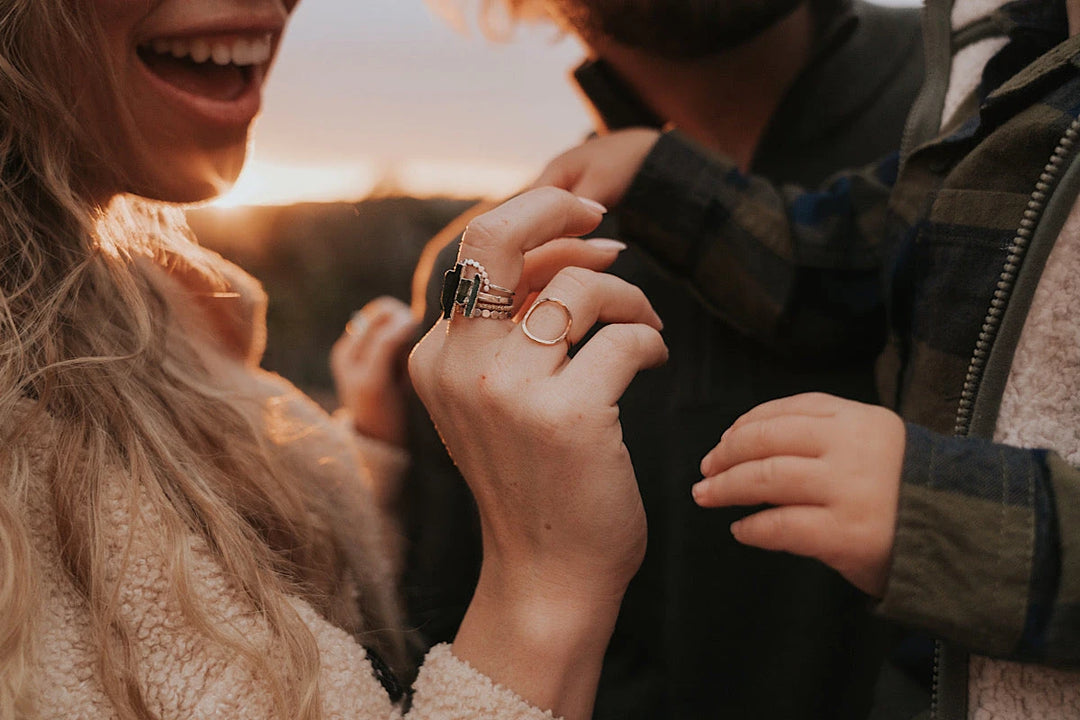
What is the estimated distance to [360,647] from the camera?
1000 millimetres

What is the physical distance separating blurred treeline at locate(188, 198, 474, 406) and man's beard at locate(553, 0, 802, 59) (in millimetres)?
2537

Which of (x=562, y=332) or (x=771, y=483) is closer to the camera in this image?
(x=771, y=483)

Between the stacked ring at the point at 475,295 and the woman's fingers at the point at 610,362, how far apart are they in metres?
0.11

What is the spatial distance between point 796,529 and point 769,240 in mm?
565

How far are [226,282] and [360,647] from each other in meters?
0.85

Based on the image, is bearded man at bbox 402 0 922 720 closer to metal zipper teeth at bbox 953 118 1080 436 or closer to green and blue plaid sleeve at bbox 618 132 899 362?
green and blue plaid sleeve at bbox 618 132 899 362

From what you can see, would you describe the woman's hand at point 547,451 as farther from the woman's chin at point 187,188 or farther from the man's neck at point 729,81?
the man's neck at point 729,81

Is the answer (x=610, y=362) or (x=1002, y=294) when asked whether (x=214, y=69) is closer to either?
(x=610, y=362)

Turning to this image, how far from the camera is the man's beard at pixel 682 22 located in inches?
50.9

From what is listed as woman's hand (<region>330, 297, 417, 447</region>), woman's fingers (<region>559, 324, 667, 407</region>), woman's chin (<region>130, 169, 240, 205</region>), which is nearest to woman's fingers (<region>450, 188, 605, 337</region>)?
woman's fingers (<region>559, 324, 667, 407</region>)

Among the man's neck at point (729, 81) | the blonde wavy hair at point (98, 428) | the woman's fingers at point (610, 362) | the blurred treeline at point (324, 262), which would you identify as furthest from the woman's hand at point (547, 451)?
the blurred treeline at point (324, 262)

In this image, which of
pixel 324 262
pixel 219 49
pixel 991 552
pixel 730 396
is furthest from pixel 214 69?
pixel 324 262

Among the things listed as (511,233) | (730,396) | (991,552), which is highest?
(511,233)

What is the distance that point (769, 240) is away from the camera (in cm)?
121
